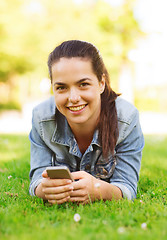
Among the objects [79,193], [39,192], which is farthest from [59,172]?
[39,192]

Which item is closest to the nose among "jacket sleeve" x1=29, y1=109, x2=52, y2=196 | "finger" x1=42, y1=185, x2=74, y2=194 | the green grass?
"jacket sleeve" x1=29, y1=109, x2=52, y2=196

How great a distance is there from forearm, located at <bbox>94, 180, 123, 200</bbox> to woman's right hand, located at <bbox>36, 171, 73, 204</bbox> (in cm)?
23

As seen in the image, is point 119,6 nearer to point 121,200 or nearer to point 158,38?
point 158,38

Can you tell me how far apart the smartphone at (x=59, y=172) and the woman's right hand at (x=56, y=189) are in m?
0.03

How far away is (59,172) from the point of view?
2105 mm

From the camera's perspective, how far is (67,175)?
2137 millimetres

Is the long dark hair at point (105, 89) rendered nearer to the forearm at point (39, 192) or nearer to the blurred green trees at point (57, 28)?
the forearm at point (39, 192)

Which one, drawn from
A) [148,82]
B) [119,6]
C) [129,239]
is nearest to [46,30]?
[119,6]

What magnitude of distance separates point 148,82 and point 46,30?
1439 cm

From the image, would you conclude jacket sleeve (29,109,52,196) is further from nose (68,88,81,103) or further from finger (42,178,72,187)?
nose (68,88,81,103)

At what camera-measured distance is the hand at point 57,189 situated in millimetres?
2178

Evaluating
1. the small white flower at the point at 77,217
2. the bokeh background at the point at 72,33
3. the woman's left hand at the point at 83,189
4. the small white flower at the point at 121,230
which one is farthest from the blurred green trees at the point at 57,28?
the small white flower at the point at 121,230

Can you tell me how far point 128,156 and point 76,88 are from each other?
0.76 metres

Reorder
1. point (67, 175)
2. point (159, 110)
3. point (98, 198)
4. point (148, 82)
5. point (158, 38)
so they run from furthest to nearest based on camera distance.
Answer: point (148, 82)
point (159, 110)
point (158, 38)
point (98, 198)
point (67, 175)
